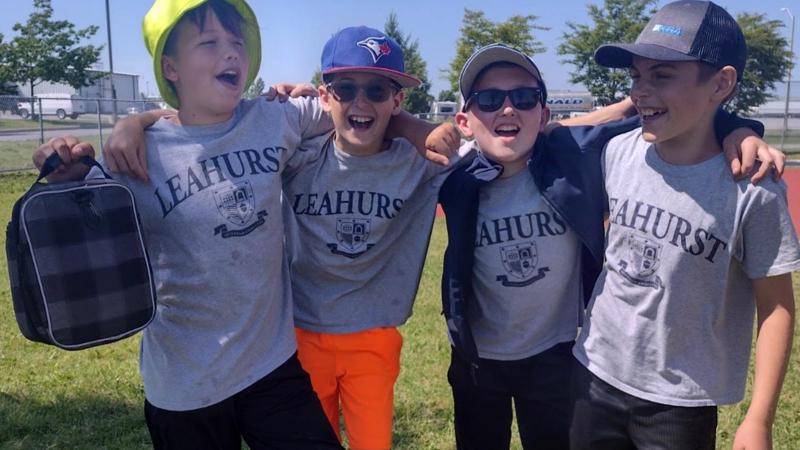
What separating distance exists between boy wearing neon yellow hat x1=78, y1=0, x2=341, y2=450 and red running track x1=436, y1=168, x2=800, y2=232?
6.21 metres

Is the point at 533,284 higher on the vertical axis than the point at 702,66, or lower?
lower

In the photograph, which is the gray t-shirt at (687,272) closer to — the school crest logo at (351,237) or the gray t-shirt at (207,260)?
the school crest logo at (351,237)

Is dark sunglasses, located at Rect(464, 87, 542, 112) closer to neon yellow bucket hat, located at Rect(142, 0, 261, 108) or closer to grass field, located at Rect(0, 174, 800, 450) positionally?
neon yellow bucket hat, located at Rect(142, 0, 261, 108)

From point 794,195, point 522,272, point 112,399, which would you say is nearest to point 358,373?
point 522,272

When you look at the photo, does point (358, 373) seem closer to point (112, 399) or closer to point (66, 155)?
point (66, 155)

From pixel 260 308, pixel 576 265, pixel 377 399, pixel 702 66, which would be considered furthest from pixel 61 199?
pixel 702 66

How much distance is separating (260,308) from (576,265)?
1.12 m

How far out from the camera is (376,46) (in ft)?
8.72

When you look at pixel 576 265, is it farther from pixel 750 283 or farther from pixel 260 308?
pixel 260 308

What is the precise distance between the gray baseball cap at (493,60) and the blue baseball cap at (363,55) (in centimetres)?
23

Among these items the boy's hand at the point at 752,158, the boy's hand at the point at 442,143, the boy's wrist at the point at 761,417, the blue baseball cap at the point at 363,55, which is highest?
the blue baseball cap at the point at 363,55

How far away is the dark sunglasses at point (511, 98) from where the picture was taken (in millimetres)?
2561

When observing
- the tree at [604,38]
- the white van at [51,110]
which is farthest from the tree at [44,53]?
the tree at [604,38]

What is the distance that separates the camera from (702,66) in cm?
213
